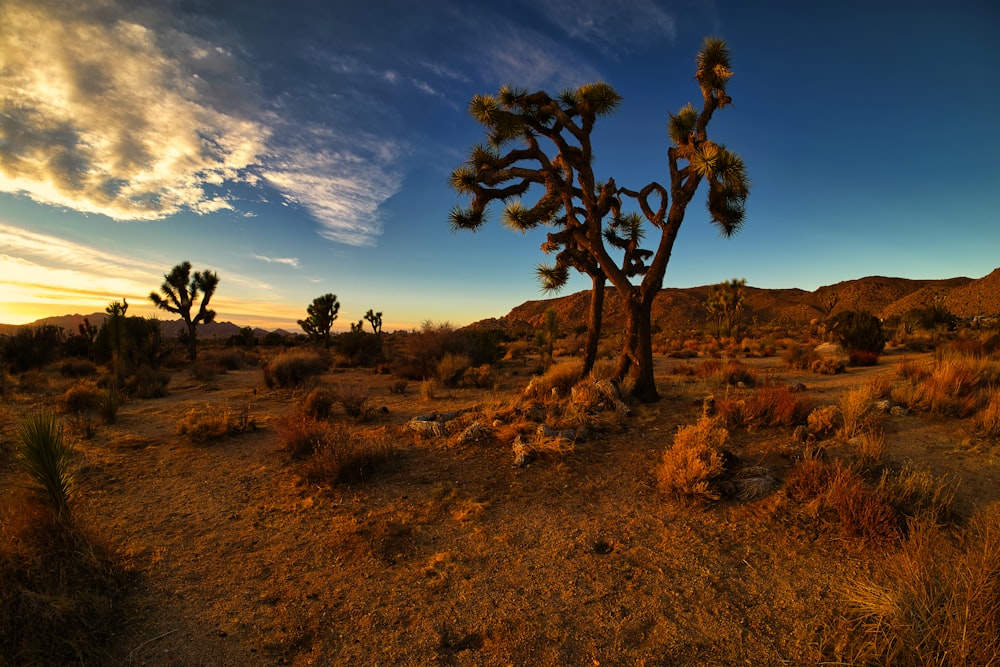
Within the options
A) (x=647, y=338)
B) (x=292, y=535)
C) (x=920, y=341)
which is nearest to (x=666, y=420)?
(x=647, y=338)

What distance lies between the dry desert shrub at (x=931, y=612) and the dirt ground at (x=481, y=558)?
0.24m

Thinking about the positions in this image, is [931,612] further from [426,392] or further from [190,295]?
[190,295]

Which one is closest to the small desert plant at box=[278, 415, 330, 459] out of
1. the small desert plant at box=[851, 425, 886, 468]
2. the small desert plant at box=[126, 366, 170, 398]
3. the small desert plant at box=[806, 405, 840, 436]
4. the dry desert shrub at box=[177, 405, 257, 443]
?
the dry desert shrub at box=[177, 405, 257, 443]

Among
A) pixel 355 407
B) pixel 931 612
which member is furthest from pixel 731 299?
pixel 931 612

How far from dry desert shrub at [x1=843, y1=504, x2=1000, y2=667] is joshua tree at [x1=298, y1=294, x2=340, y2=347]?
3205cm

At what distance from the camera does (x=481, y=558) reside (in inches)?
164

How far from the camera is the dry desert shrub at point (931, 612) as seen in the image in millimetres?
2451

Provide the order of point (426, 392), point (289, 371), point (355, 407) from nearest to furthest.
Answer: point (355, 407) → point (426, 392) → point (289, 371)

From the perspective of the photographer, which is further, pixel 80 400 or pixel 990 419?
pixel 80 400

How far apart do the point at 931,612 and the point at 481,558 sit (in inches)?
127

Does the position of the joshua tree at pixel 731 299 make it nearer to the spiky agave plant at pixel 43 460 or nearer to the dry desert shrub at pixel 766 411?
the dry desert shrub at pixel 766 411

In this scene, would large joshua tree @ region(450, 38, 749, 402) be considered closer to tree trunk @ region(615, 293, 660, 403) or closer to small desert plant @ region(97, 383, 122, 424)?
tree trunk @ region(615, 293, 660, 403)

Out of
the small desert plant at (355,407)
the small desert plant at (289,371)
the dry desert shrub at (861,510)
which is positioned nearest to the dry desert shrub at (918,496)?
the dry desert shrub at (861,510)

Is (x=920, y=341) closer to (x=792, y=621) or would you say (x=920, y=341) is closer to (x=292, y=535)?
(x=792, y=621)
